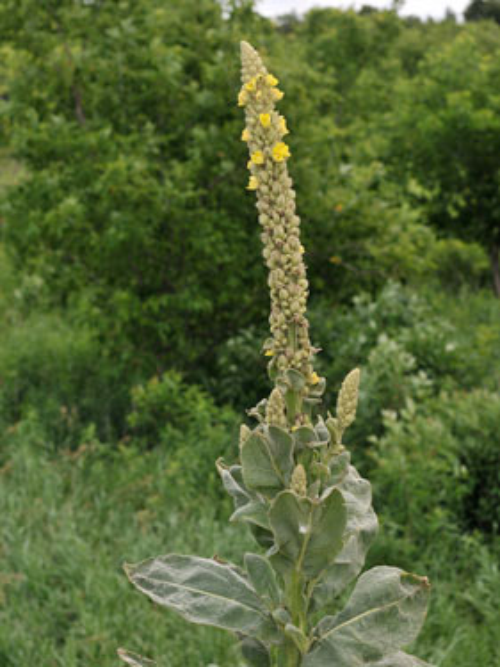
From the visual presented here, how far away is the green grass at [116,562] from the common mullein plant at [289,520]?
Result: 1799 mm

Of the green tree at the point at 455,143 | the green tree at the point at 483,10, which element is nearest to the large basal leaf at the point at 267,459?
the green tree at the point at 455,143

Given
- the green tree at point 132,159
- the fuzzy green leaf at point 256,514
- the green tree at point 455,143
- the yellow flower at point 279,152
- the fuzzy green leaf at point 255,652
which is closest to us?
the yellow flower at point 279,152

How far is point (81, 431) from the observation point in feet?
17.1

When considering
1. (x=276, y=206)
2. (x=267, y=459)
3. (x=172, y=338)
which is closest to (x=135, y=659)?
(x=267, y=459)

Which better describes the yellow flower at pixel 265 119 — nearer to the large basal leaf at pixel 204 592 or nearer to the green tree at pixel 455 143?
the large basal leaf at pixel 204 592

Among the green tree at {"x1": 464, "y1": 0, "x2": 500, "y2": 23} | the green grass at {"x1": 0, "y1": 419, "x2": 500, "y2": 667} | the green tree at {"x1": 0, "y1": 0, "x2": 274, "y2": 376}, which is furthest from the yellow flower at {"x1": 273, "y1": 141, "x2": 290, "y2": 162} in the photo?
the green tree at {"x1": 464, "y1": 0, "x2": 500, "y2": 23}

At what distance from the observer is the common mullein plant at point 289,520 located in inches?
48.3

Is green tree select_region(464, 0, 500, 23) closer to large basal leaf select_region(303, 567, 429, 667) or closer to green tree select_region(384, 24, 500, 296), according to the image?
green tree select_region(384, 24, 500, 296)

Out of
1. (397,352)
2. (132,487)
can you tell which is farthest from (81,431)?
(397,352)

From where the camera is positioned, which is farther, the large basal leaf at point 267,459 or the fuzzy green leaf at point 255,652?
the fuzzy green leaf at point 255,652

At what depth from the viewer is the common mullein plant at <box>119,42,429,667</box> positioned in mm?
1227

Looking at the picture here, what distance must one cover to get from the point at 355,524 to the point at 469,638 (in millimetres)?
2292

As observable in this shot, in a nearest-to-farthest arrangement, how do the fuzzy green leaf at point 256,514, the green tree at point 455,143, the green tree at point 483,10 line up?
the fuzzy green leaf at point 256,514, the green tree at point 455,143, the green tree at point 483,10

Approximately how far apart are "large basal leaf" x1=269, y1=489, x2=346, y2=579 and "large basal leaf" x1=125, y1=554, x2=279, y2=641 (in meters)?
0.18
